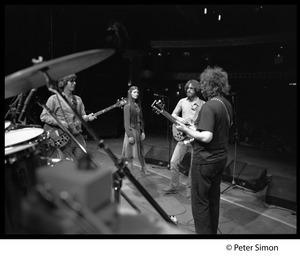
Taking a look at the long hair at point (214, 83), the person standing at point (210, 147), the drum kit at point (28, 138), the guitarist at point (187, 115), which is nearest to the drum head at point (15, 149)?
the drum kit at point (28, 138)

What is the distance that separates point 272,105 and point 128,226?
998cm

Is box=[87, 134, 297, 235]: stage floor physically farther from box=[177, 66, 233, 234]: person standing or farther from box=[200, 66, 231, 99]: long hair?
box=[200, 66, 231, 99]: long hair

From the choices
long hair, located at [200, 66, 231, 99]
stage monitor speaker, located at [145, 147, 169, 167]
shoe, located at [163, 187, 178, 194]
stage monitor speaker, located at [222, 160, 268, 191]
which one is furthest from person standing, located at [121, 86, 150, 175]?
long hair, located at [200, 66, 231, 99]

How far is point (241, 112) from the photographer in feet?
34.1

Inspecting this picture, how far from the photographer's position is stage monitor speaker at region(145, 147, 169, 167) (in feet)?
18.5

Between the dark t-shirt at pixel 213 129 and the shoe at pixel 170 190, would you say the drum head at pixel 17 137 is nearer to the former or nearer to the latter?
the dark t-shirt at pixel 213 129

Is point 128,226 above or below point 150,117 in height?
above

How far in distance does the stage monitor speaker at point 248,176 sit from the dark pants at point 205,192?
201cm

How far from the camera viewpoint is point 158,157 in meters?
5.75

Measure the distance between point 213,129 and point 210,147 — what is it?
0.58 feet

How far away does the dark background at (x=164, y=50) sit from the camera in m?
6.84

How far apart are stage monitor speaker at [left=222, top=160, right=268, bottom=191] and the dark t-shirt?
2146 mm

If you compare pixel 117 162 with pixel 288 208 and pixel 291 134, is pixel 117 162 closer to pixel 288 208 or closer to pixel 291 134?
pixel 288 208
